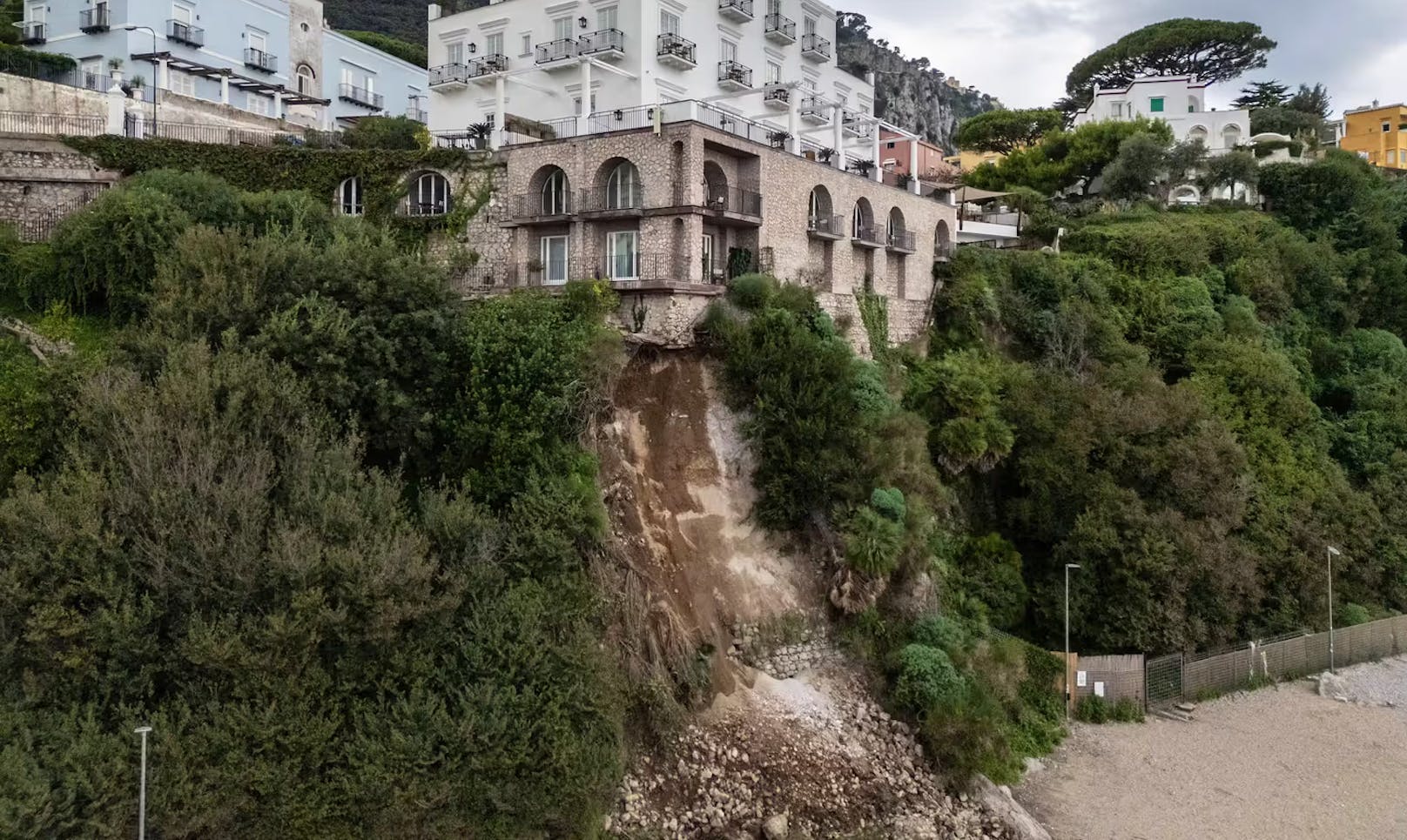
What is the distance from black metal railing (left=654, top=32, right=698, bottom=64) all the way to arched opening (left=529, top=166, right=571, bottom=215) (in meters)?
6.08

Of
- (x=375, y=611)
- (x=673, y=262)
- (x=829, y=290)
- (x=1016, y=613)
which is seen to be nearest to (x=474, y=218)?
(x=673, y=262)

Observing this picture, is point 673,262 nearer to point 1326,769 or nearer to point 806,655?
point 806,655

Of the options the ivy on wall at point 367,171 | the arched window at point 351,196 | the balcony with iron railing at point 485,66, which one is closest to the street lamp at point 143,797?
the ivy on wall at point 367,171

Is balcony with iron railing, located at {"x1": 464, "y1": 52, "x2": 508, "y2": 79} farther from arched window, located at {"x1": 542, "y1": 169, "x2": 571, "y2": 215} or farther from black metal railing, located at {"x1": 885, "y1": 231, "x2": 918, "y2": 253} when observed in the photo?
black metal railing, located at {"x1": 885, "y1": 231, "x2": 918, "y2": 253}

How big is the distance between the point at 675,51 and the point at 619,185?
22.1ft

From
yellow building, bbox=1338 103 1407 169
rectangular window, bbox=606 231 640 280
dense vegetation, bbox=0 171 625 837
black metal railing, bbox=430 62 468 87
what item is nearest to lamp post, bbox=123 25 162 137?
black metal railing, bbox=430 62 468 87

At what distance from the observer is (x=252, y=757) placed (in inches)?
512

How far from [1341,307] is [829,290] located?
2441cm

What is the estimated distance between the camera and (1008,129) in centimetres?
5453

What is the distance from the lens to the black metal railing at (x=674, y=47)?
90.8 feet

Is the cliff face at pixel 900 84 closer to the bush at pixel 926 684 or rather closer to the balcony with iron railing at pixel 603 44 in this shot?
the balcony with iron railing at pixel 603 44

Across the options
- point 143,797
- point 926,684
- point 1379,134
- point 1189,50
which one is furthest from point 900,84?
point 143,797

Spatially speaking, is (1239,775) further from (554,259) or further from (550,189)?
(550,189)

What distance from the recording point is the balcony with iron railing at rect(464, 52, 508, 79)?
3008 centimetres
